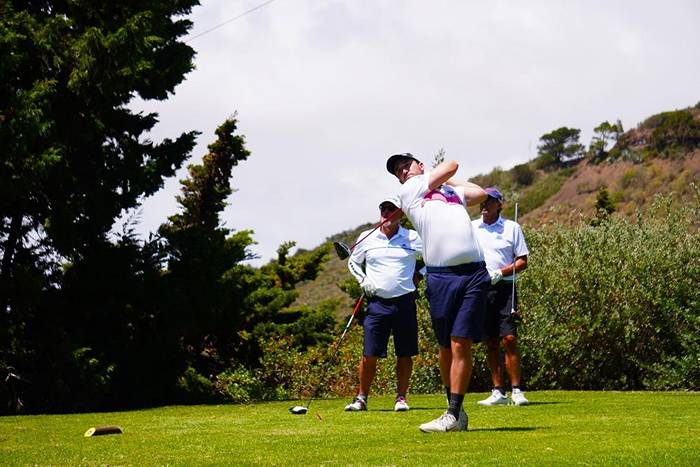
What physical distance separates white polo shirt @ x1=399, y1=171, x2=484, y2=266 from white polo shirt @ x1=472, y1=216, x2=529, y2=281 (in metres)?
2.81

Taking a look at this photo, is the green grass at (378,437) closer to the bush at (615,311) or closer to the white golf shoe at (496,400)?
the white golf shoe at (496,400)

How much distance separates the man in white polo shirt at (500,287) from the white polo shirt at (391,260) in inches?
30.3

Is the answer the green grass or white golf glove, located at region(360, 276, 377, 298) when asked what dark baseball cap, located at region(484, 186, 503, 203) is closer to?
white golf glove, located at region(360, 276, 377, 298)

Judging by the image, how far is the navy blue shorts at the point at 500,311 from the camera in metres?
10.1

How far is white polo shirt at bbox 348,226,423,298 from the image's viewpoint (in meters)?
9.96

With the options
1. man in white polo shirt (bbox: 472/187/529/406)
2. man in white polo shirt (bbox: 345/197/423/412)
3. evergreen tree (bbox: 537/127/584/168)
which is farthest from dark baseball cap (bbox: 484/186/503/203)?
evergreen tree (bbox: 537/127/584/168)

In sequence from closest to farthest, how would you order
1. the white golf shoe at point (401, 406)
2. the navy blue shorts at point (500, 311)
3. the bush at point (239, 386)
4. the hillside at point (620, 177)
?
the white golf shoe at point (401, 406)
the navy blue shorts at point (500, 311)
the bush at point (239, 386)
the hillside at point (620, 177)

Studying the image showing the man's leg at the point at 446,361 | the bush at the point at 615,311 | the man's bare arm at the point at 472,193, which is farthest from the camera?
the bush at the point at 615,311

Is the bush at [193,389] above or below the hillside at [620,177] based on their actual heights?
below

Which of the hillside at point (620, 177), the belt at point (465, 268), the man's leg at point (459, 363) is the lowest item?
the man's leg at point (459, 363)

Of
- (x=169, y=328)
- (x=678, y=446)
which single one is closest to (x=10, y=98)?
(x=169, y=328)

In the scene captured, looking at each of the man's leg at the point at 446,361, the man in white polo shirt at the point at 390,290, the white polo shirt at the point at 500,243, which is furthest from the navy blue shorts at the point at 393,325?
the man's leg at the point at 446,361

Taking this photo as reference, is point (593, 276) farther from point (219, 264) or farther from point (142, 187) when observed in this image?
point (142, 187)

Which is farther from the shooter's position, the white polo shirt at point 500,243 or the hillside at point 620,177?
the hillside at point 620,177
